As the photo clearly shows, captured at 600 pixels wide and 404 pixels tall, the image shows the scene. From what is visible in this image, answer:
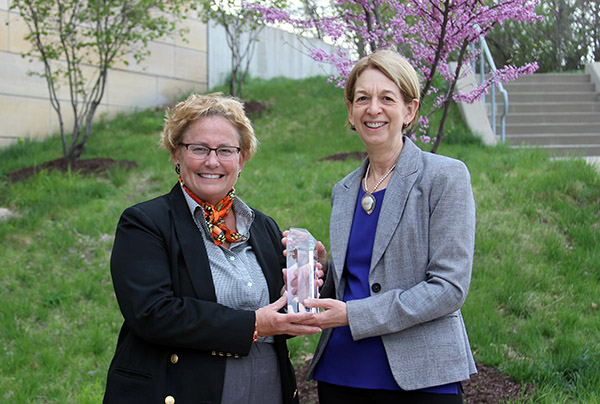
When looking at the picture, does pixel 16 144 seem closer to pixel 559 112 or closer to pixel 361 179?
pixel 361 179

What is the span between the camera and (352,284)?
241 cm

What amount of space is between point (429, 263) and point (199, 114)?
117cm

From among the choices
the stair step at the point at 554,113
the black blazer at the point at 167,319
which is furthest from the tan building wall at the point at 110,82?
the black blazer at the point at 167,319

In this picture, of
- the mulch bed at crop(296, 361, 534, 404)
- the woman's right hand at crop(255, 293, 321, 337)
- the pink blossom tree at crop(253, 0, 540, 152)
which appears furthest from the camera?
the pink blossom tree at crop(253, 0, 540, 152)

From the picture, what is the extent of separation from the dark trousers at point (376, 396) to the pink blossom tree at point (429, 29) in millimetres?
2284

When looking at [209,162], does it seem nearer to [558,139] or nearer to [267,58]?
[558,139]

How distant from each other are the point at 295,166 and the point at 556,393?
5.66m

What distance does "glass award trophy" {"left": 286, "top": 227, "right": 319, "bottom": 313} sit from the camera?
2.28m

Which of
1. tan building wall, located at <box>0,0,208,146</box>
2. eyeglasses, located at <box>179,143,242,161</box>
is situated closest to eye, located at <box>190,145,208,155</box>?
eyeglasses, located at <box>179,143,242,161</box>

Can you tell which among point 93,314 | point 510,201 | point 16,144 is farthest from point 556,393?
point 16,144

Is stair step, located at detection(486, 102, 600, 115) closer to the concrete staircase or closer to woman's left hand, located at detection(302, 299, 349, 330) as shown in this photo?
the concrete staircase

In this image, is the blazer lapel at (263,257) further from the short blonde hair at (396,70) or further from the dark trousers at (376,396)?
the short blonde hair at (396,70)

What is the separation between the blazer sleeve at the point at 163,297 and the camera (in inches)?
87.0

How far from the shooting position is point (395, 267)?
89.7 inches
